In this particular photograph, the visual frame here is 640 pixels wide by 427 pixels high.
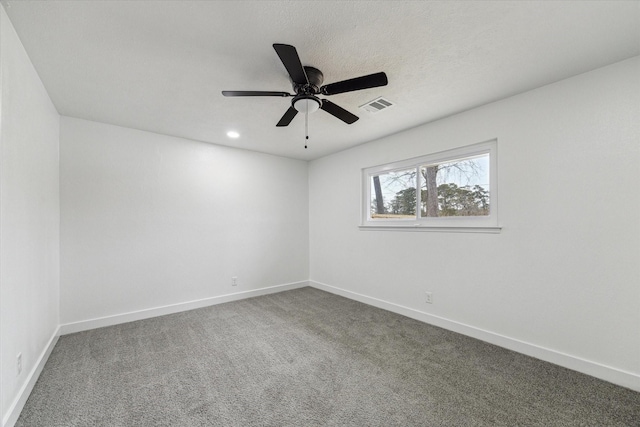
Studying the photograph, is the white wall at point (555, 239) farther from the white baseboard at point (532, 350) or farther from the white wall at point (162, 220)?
the white wall at point (162, 220)

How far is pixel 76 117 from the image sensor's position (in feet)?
9.84

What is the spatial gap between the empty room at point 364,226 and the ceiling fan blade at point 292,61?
0.02 m

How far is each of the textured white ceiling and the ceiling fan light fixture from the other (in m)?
0.27

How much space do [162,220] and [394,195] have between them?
3249mm

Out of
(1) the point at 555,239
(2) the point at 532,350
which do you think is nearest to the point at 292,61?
(1) the point at 555,239

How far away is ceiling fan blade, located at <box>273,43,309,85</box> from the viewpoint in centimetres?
146

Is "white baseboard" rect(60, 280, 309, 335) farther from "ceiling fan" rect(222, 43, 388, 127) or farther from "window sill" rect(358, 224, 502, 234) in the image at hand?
"ceiling fan" rect(222, 43, 388, 127)

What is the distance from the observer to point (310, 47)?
183cm

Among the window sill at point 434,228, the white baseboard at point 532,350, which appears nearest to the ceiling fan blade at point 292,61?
the window sill at point 434,228

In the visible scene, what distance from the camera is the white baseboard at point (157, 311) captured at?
296cm

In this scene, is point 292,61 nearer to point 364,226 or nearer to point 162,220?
point 364,226

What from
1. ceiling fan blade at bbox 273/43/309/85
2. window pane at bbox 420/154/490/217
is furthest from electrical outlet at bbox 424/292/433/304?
ceiling fan blade at bbox 273/43/309/85

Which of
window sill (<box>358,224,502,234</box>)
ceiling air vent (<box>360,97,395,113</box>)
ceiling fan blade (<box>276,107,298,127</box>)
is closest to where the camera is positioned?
ceiling fan blade (<box>276,107,298,127</box>)

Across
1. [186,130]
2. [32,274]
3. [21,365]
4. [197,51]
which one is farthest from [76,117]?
[21,365]
